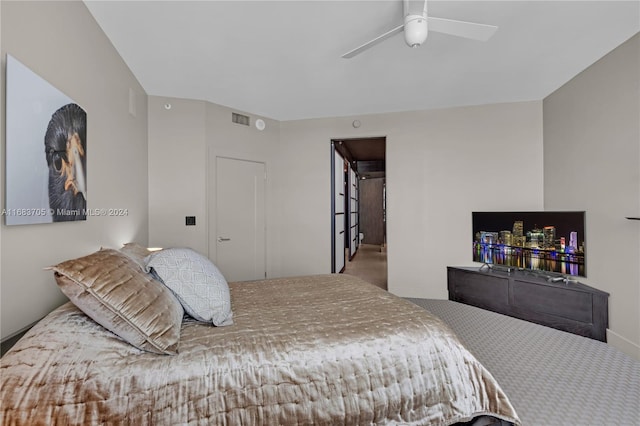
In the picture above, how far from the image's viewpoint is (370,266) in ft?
20.2

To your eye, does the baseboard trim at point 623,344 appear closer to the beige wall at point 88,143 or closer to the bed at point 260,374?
the bed at point 260,374

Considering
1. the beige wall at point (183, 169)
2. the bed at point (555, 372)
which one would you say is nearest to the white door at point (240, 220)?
the beige wall at point (183, 169)

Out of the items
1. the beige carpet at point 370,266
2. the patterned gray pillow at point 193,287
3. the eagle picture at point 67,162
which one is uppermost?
the eagle picture at point 67,162

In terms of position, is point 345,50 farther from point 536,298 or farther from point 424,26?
point 536,298

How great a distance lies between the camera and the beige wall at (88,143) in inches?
48.6

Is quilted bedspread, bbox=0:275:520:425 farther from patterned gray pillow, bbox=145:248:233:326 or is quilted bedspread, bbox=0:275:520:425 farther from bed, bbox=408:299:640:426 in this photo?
bed, bbox=408:299:640:426

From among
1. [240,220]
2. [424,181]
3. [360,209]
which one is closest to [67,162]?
[240,220]

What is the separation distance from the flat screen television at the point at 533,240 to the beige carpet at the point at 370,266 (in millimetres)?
1570

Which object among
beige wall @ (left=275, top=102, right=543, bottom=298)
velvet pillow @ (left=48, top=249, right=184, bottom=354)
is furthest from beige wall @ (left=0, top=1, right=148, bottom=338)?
beige wall @ (left=275, top=102, right=543, bottom=298)

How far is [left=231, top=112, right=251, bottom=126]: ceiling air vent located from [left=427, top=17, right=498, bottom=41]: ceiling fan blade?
272 cm

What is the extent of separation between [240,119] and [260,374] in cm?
345

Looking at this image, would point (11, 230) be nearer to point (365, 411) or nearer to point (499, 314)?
point (365, 411)

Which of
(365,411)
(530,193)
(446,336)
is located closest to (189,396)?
(365,411)

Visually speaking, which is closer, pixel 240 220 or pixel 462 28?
pixel 462 28
